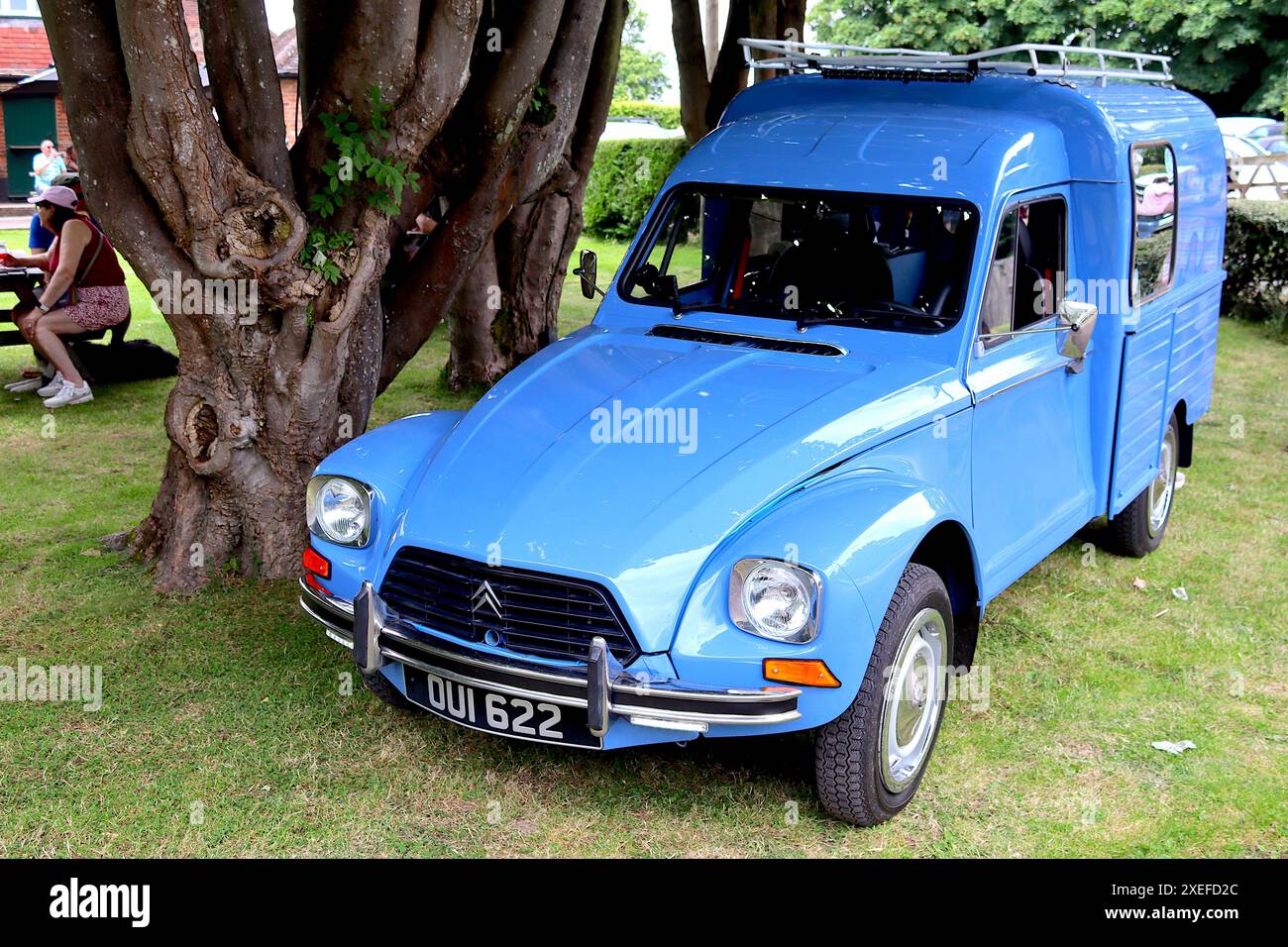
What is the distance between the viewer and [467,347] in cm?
1044

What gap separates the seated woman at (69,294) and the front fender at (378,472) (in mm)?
5817

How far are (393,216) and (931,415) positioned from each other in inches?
128

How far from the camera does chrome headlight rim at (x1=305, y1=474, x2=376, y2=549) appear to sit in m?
4.57

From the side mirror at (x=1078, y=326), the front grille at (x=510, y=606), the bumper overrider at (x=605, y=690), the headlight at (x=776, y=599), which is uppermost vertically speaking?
the side mirror at (x=1078, y=326)

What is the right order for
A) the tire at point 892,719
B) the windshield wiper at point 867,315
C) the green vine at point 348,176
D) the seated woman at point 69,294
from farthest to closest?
the seated woman at point 69,294 → the green vine at point 348,176 → the windshield wiper at point 867,315 → the tire at point 892,719

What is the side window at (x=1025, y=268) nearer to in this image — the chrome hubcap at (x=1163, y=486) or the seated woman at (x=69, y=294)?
the chrome hubcap at (x=1163, y=486)

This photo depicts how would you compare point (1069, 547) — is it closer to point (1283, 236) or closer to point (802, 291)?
point (802, 291)

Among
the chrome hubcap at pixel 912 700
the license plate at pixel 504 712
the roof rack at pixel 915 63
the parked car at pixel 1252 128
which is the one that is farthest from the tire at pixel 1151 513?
the parked car at pixel 1252 128

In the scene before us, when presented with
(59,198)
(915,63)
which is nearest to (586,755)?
(915,63)

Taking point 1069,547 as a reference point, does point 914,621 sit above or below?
above

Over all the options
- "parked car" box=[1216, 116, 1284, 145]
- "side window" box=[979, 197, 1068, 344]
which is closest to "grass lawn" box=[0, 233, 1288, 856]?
"side window" box=[979, 197, 1068, 344]

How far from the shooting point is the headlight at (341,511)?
15.1 feet

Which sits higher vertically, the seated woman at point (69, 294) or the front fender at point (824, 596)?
the front fender at point (824, 596)
